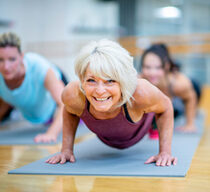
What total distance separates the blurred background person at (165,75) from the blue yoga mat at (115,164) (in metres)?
0.67

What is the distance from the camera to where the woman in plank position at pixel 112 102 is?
53.4 inches

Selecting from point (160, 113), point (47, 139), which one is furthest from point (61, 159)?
point (47, 139)

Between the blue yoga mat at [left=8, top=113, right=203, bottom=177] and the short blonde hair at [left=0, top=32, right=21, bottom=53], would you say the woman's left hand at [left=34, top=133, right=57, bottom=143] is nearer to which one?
the blue yoga mat at [left=8, top=113, right=203, bottom=177]

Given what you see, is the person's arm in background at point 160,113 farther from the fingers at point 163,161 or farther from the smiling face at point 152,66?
the smiling face at point 152,66

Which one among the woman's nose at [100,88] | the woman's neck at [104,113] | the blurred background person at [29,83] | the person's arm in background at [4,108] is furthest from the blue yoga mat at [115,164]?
the person's arm in background at [4,108]

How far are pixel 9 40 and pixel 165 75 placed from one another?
120cm

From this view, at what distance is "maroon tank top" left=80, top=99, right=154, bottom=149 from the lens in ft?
5.10

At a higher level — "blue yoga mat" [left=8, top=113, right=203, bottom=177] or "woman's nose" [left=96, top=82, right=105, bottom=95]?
"woman's nose" [left=96, top=82, right=105, bottom=95]

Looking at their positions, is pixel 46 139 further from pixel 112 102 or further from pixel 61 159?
pixel 112 102

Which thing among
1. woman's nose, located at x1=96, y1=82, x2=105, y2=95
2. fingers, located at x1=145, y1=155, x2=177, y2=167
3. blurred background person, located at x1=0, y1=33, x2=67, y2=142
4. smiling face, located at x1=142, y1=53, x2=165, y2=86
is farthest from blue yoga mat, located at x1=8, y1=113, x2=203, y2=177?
smiling face, located at x1=142, y1=53, x2=165, y2=86

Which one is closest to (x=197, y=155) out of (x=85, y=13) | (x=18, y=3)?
(x=18, y=3)

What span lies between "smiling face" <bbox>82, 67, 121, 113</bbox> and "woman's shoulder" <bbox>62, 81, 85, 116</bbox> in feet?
0.37

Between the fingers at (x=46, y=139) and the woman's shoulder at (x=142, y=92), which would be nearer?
the woman's shoulder at (x=142, y=92)

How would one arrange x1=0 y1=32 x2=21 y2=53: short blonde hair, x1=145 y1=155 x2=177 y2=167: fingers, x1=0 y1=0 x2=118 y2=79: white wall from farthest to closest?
x1=0 y1=0 x2=118 y2=79: white wall, x1=0 y1=32 x2=21 y2=53: short blonde hair, x1=145 y1=155 x2=177 y2=167: fingers
